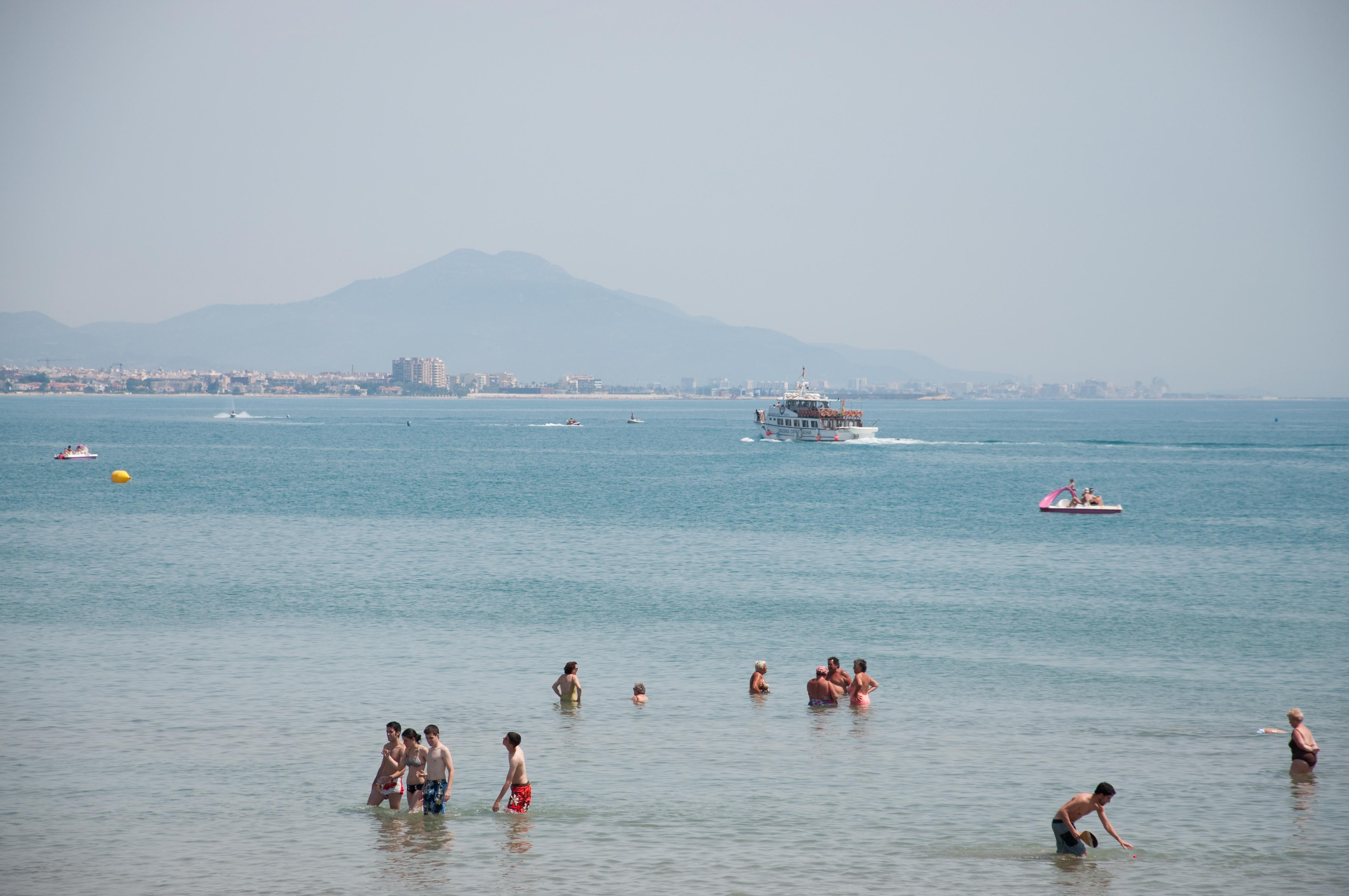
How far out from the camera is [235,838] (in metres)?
22.9

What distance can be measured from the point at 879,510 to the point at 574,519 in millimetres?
22505

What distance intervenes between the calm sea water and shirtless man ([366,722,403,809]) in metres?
0.44

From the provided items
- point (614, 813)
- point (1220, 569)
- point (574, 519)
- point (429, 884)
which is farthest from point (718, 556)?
point (429, 884)

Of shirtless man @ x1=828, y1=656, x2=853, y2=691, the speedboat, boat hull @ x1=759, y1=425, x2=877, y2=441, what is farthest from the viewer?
boat hull @ x1=759, y1=425, x2=877, y2=441

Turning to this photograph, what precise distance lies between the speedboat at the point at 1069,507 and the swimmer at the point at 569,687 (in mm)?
62191

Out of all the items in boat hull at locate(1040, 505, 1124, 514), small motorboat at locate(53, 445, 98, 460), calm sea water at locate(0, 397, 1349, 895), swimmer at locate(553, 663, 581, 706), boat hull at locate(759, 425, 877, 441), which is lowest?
calm sea water at locate(0, 397, 1349, 895)

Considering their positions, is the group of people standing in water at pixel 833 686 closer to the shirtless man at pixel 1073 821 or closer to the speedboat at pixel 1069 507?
the shirtless man at pixel 1073 821

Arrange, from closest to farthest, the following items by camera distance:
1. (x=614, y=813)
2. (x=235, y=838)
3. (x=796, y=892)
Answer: (x=796, y=892), (x=235, y=838), (x=614, y=813)

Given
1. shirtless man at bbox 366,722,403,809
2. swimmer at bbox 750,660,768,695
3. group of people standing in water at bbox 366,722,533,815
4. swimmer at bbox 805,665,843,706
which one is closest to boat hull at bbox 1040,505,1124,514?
swimmer at bbox 805,665,843,706

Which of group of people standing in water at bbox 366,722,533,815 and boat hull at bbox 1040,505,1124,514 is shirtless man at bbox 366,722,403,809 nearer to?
group of people standing in water at bbox 366,722,533,815

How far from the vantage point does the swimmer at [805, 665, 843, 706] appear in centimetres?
3300

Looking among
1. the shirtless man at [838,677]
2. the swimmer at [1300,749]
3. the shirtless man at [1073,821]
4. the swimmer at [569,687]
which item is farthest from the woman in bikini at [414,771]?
the swimmer at [1300,749]

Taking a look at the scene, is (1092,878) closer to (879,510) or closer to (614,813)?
(614,813)

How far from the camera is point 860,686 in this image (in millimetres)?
33125
